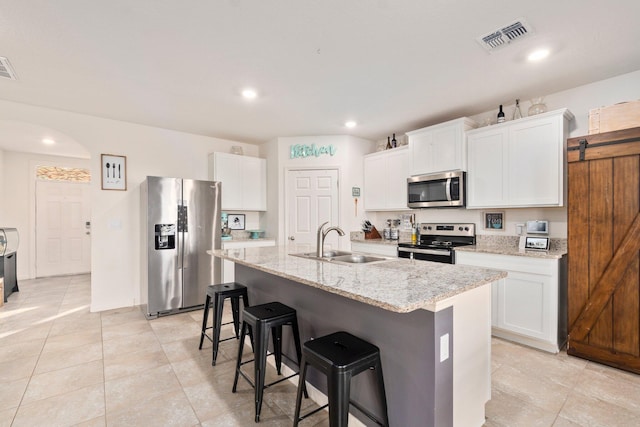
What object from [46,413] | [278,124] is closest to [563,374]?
[46,413]

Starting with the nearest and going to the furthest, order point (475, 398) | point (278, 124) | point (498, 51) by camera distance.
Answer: point (475, 398), point (498, 51), point (278, 124)

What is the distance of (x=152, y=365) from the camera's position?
254 centimetres

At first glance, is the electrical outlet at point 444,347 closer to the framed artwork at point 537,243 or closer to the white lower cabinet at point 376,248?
the framed artwork at point 537,243

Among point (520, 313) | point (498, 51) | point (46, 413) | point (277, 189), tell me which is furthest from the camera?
point (277, 189)

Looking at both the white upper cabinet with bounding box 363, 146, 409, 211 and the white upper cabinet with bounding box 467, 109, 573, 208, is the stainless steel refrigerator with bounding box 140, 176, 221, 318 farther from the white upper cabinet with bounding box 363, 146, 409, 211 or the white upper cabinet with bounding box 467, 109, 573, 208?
the white upper cabinet with bounding box 467, 109, 573, 208

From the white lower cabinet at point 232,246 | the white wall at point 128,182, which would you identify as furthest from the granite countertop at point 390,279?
the white wall at point 128,182

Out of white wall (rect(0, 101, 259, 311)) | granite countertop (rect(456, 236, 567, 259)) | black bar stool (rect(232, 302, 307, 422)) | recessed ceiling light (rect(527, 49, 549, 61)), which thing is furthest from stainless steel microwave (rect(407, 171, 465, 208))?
white wall (rect(0, 101, 259, 311))

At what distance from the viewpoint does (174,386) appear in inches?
87.9

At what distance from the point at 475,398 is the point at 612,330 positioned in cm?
170

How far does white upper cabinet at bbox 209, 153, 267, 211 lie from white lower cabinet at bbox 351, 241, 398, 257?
66.3 inches

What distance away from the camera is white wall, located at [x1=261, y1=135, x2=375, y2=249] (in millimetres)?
4680

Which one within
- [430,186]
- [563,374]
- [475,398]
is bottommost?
[563,374]

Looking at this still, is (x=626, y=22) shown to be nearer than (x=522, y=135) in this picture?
Yes

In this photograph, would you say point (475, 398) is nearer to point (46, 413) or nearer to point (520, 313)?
point (520, 313)
